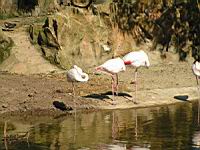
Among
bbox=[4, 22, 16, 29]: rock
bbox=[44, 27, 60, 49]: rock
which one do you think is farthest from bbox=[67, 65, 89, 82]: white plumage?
bbox=[4, 22, 16, 29]: rock

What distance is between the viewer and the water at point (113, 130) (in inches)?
438

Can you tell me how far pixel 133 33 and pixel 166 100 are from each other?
646 cm

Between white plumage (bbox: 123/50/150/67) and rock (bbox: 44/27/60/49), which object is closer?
white plumage (bbox: 123/50/150/67)

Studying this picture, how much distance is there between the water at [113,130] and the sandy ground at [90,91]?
2.47 feet

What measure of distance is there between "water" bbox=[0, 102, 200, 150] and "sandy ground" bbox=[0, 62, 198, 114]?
75 centimetres

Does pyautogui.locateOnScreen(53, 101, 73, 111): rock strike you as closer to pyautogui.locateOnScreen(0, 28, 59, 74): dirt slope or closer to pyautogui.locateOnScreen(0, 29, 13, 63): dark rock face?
pyautogui.locateOnScreen(0, 28, 59, 74): dirt slope

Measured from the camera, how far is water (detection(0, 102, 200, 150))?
36.5 ft

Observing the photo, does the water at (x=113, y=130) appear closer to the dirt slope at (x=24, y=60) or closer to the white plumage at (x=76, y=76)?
the white plumage at (x=76, y=76)

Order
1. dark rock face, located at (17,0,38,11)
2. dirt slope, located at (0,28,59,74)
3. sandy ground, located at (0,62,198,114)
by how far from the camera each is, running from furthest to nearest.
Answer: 1. dark rock face, located at (17,0,38,11)
2. dirt slope, located at (0,28,59,74)
3. sandy ground, located at (0,62,198,114)

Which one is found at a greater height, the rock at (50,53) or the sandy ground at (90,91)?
the rock at (50,53)

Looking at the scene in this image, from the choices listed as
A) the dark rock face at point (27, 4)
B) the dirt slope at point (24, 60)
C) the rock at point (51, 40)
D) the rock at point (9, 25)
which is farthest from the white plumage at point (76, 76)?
the dark rock face at point (27, 4)

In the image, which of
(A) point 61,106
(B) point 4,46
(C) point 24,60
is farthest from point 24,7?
(A) point 61,106

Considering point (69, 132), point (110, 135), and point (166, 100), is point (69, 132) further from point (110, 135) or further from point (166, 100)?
point (166, 100)

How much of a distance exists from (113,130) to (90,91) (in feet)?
15.2
